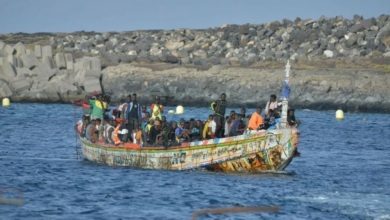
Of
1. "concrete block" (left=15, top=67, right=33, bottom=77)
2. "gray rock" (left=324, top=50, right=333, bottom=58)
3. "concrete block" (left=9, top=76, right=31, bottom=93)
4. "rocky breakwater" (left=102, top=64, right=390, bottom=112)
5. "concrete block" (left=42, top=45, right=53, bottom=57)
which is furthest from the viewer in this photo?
"gray rock" (left=324, top=50, right=333, bottom=58)

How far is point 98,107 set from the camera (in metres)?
32.2

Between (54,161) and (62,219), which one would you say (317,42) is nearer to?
(54,161)

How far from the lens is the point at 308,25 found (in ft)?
323

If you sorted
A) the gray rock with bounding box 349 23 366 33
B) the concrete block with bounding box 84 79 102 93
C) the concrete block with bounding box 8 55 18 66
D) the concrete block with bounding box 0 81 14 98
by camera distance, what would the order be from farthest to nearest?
the gray rock with bounding box 349 23 366 33 < the concrete block with bounding box 8 55 18 66 < the concrete block with bounding box 84 79 102 93 < the concrete block with bounding box 0 81 14 98

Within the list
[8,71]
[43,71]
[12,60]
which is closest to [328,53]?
[43,71]

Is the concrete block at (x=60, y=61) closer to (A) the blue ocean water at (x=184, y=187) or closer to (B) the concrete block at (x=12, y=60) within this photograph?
(B) the concrete block at (x=12, y=60)

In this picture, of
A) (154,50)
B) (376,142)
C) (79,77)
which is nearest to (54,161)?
(376,142)

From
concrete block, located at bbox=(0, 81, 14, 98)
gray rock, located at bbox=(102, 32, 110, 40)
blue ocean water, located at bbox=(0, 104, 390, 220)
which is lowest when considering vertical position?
blue ocean water, located at bbox=(0, 104, 390, 220)

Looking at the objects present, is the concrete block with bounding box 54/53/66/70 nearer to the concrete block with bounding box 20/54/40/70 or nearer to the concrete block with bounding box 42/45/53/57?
the concrete block with bounding box 42/45/53/57

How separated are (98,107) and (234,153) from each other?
246 inches

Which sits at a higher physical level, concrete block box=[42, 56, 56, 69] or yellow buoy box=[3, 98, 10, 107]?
concrete block box=[42, 56, 56, 69]

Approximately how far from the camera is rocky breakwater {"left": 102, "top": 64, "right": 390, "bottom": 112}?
7250 centimetres

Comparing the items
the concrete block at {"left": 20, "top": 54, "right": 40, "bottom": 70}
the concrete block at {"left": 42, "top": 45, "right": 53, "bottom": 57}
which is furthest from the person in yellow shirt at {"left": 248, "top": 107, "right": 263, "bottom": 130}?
the concrete block at {"left": 42, "top": 45, "right": 53, "bottom": 57}

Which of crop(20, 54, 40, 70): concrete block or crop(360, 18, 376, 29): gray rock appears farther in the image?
crop(360, 18, 376, 29): gray rock
